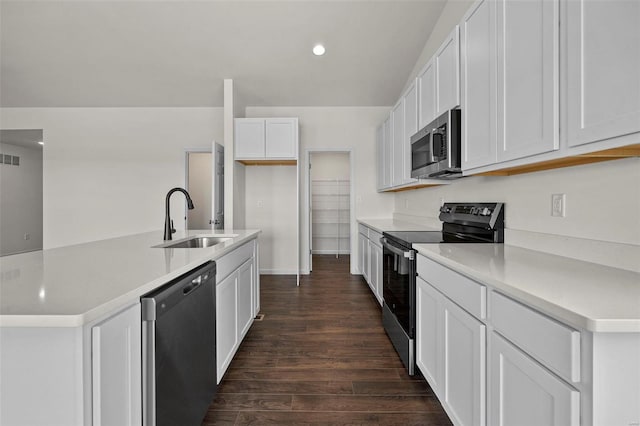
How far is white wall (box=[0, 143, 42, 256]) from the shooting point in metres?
6.95

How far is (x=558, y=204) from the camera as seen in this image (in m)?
1.60

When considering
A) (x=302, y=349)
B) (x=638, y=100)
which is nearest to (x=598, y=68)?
(x=638, y=100)

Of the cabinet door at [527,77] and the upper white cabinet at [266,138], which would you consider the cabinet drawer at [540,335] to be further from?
the upper white cabinet at [266,138]

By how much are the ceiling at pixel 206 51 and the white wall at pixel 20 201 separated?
8.93ft

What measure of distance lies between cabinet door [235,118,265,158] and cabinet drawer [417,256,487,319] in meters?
3.46

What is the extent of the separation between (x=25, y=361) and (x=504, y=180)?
8.02 ft

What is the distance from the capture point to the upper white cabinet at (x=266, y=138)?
4.74 m

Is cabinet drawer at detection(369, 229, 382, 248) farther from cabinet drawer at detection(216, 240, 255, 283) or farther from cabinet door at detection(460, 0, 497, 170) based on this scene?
cabinet door at detection(460, 0, 497, 170)

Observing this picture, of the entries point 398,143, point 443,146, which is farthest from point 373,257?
point 443,146

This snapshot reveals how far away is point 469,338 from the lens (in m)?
1.34

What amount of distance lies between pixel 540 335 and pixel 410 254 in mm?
1207

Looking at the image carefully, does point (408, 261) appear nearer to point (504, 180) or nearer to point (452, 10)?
point (504, 180)

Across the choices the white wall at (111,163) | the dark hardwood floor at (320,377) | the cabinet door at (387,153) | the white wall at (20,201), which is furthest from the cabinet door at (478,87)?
the white wall at (20,201)

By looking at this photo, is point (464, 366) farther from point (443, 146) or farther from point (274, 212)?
point (274, 212)
